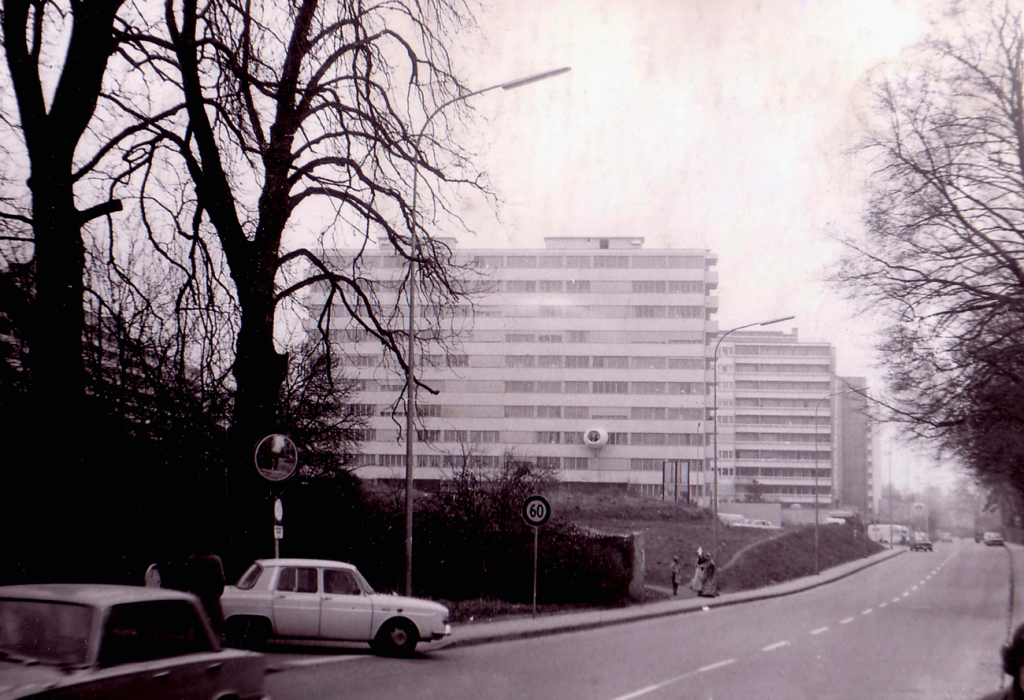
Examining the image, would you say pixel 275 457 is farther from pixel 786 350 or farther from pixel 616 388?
pixel 786 350

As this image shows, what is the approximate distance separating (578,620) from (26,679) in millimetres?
19146

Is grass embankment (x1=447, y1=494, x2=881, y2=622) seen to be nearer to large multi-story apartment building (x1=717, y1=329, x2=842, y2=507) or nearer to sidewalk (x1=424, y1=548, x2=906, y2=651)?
sidewalk (x1=424, y1=548, x2=906, y2=651)

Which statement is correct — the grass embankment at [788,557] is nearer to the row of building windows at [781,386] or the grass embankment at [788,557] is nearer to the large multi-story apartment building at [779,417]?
the large multi-story apartment building at [779,417]

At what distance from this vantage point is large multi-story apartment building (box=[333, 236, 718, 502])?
3884cm

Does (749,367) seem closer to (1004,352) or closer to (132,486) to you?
(1004,352)

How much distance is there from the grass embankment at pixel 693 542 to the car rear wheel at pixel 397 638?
814 inches

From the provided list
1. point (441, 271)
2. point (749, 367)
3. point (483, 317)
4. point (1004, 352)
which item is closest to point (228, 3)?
point (441, 271)

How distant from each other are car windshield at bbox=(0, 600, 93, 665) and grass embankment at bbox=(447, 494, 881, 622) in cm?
3034

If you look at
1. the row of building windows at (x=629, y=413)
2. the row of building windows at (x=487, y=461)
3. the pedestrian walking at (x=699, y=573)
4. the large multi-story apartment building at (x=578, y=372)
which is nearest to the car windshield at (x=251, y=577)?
the row of building windows at (x=487, y=461)

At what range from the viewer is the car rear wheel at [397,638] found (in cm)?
1557

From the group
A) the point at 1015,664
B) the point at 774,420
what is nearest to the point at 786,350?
the point at 774,420

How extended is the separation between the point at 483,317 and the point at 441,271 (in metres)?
25.5

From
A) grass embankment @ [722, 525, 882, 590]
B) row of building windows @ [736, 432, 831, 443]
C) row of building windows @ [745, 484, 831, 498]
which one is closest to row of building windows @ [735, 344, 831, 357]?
row of building windows @ [736, 432, 831, 443]

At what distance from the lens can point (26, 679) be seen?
5.77m
